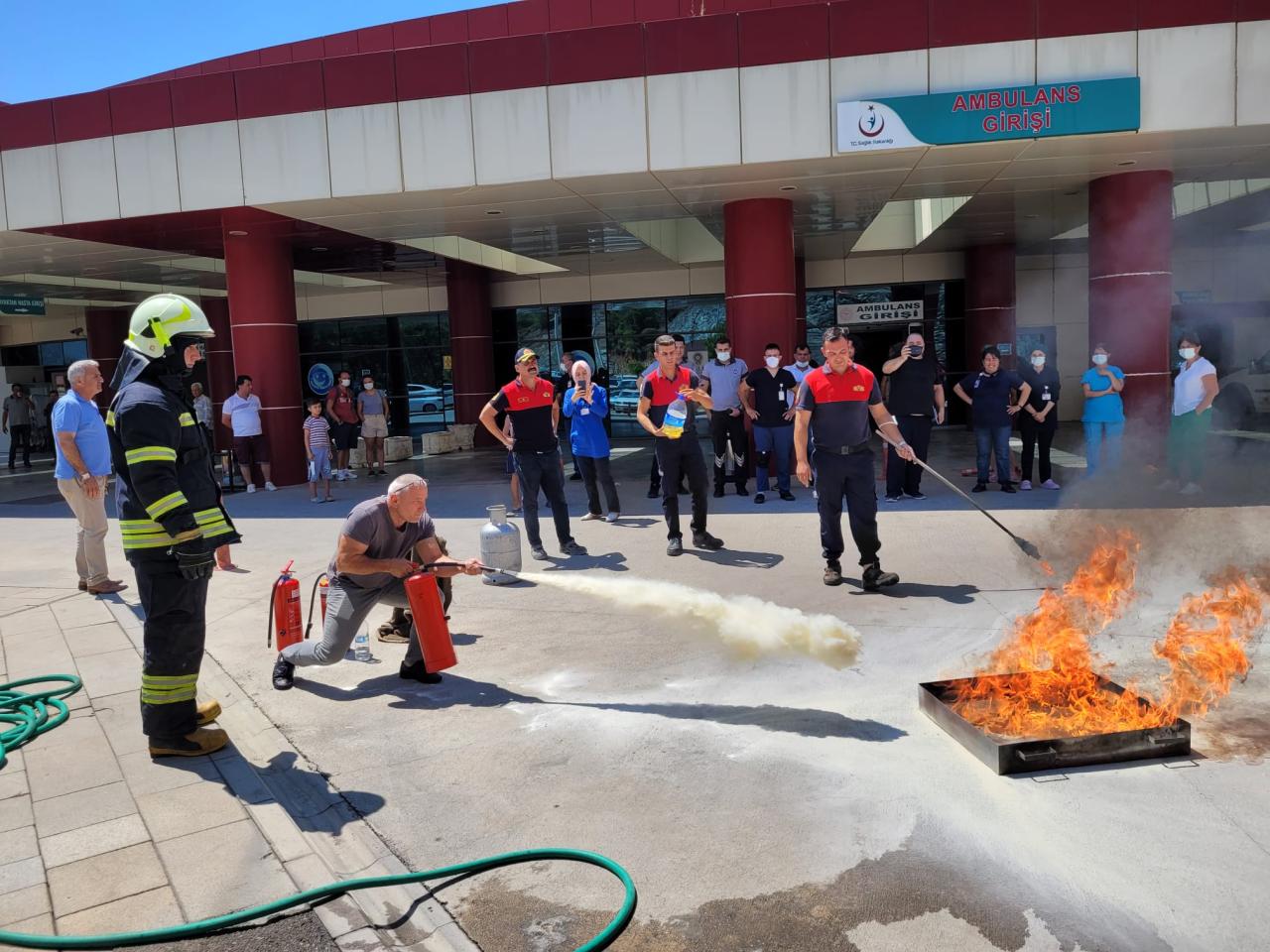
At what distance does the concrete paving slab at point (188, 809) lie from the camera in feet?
13.1

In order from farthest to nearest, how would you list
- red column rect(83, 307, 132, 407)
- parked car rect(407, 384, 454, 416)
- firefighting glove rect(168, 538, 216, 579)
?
1. red column rect(83, 307, 132, 407)
2. parked car rect(407, 384, 454, 416)
3. firefighting glove rect(168, 538, 216, 579)

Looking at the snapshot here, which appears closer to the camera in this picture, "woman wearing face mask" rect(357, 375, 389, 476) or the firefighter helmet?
the firefighter helmet

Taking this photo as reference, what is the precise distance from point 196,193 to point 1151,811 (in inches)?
562

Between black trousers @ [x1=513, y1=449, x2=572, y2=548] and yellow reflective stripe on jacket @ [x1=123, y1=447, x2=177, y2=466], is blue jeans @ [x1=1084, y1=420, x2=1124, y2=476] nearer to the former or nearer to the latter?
black trousers @ [x1=513, y1=449, x2=572, y2=548]

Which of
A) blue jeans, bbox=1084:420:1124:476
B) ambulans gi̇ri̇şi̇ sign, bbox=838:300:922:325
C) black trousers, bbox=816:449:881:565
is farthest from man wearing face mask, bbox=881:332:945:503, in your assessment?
ambulans gi̇ri̇şi̇ sign, bbox=838:300:922:325

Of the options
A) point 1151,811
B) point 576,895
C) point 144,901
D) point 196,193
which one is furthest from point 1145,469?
point 196,193

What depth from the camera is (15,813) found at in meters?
4.19

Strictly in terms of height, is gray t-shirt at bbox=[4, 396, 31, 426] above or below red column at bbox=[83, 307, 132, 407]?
below

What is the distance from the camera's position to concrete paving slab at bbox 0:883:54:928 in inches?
133

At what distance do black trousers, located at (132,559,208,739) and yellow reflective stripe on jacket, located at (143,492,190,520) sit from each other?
1.02 ft

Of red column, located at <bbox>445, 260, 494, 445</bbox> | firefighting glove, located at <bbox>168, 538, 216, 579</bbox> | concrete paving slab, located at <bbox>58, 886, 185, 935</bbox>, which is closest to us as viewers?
concrete paving slab, located at <bbox>58, 886, 185, 935</bbox>

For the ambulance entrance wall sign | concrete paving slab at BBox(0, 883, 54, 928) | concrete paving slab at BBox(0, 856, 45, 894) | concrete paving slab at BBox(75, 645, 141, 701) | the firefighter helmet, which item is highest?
the ambulance entrance wall sign

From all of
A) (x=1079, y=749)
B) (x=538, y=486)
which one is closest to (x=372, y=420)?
(x=538, y=486)

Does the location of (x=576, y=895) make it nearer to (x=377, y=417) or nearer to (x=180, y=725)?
(x=180, y=725)
